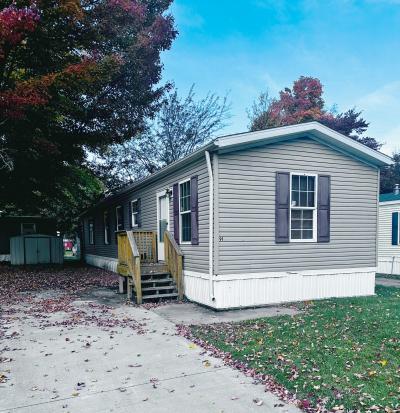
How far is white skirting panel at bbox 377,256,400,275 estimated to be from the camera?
1441cm

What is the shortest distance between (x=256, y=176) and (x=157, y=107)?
10928mm

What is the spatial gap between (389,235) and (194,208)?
1000cm

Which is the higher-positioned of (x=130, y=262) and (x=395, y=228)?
(x=395, y=228)

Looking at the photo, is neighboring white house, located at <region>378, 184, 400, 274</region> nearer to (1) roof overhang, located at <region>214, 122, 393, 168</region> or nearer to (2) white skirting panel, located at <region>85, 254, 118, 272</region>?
(1) roof overhang, located at <region>214, 122, 393, 168</region>

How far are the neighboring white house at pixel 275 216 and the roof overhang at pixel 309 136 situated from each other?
0.08 feet

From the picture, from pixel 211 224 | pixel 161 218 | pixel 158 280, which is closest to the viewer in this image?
pixel 211 224

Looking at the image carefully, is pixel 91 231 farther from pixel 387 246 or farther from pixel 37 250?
pixel 387 246

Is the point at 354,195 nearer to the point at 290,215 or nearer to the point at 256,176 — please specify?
the point at 290,215

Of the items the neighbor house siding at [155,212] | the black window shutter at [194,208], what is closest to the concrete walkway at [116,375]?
the neighbor house siding at [155,212]

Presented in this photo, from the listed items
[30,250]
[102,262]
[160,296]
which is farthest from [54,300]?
[30,250]

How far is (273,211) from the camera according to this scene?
8.45m

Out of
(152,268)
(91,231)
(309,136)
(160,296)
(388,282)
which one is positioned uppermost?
(309,136)

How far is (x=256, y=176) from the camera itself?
27.2 ft

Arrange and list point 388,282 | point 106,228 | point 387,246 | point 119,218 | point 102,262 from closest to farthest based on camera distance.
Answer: point 388,282
point 387,246
point 119,218
point 106,228
point 102,262
